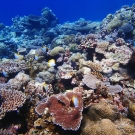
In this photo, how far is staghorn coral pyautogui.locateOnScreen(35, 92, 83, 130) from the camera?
3.88 m

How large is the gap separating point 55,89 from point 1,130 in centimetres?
290

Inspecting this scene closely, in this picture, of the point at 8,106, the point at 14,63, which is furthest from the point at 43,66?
the point at 8,106

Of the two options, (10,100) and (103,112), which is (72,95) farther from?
(10,100)

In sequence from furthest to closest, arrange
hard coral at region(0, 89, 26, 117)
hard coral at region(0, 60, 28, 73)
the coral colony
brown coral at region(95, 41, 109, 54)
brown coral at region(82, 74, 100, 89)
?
brown coral at region(95, 41, 109, 54)
hard coral at region(0, 60, 28, 73)
brown coral at region(82, 74, 100, 89)
hard coral at region(0, 89, 26, 117)
the coral colony

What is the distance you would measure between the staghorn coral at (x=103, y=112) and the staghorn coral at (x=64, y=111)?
0.38 meters

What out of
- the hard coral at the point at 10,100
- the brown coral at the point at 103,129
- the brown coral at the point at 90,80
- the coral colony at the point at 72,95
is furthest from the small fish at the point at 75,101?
the hard coral at the point at 10,100

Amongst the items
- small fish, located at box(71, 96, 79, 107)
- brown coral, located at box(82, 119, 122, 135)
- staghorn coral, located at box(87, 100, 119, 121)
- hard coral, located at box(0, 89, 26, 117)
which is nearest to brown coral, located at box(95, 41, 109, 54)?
staghorn coral, located at box(87, 100, 119, 121)

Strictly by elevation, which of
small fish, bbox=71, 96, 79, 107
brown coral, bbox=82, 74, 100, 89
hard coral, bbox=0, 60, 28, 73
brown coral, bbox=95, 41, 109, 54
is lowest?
small fish, bbox=71, 96, 79, 107

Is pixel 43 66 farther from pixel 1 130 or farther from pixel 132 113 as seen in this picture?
pixel 132 113

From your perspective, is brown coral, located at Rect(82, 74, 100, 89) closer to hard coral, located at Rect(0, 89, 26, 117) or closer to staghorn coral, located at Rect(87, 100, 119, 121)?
staghorn coral, located at Rect(87, 100, 119, 121)

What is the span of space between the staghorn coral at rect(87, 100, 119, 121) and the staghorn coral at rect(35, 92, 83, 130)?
1.24 feet

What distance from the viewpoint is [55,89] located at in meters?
6.82

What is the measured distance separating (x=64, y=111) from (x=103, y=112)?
1002mm

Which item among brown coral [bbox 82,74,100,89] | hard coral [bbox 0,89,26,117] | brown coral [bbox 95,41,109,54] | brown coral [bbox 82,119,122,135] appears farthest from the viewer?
brown coral [bbox 95,41,109,54]
